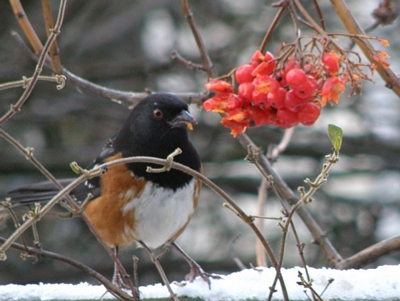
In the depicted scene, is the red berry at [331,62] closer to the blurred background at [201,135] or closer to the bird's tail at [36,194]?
the bird's tail at [36,194]

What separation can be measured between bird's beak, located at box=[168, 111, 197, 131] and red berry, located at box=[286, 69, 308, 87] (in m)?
0.91

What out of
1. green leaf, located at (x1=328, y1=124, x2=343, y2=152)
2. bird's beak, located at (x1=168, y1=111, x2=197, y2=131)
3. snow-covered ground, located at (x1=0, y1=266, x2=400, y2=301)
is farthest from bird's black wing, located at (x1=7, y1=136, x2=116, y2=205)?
green leaf, located at (x1=328, y1=124, x2=343, y2=152)

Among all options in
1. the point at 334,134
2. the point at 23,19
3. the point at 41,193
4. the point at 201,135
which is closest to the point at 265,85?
the point at 334,134

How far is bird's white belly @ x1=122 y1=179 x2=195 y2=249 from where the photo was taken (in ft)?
8.63

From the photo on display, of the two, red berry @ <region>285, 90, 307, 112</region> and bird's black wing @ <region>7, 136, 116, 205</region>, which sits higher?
bird's black wing @ <region>7, 136, 116, 205</region>

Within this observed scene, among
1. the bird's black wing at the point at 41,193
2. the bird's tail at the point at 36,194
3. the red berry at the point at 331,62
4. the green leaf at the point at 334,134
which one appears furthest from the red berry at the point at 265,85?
the bird's tail at the point at 36,194

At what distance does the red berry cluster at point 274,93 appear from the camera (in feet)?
5.17

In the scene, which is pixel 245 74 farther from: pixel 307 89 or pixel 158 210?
pixel 158 210

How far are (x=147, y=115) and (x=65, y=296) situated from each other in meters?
1.07

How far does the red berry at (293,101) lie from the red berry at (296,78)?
4cm

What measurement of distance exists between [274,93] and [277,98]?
1 centimetres

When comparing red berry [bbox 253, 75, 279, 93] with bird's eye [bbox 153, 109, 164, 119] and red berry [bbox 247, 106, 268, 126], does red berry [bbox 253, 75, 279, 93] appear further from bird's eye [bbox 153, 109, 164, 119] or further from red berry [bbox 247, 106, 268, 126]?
bird's eye [bbox 153, 109, 164, 119]

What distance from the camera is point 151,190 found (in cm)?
263

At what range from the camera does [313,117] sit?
65.4 inches
